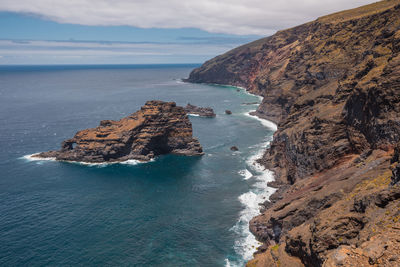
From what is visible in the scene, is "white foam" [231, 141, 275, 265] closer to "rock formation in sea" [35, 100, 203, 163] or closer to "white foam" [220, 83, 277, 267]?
"white foam" [220, 83, 277, 267]

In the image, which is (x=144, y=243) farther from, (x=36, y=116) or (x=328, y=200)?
(x=36, y=116)

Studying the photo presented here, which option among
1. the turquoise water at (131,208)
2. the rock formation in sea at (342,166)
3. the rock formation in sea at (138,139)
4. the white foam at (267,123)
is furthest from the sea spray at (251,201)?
the white foam at (267,123)

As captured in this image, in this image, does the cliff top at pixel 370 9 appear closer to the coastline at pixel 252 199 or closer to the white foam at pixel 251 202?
the coastline at pixel 252 199

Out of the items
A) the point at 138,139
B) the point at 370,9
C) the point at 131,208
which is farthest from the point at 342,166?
the point at 370,9

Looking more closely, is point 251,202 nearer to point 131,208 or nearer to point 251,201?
point 251,201

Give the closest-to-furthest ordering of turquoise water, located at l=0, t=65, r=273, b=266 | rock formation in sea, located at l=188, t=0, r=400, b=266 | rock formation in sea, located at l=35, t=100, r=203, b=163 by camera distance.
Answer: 1. rock formation in sea, located at l=188, t=0, r=400, b=266
2. turquoise water, located at l=0, t=65, r=273, b=266
3. rock formation in sea, located at l=35, t=100, r=203, b=163

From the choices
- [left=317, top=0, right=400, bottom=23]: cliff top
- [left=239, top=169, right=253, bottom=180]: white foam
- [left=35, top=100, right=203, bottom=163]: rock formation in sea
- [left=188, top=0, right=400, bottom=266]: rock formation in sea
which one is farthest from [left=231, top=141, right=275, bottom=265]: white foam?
[left=317, top=0, right=400, bottom=23]: cliff top
